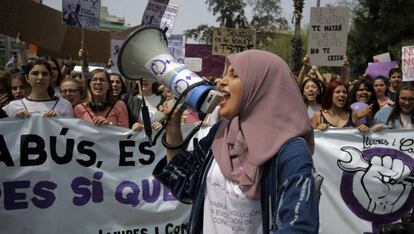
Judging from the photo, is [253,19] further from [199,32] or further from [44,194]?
[44,194]

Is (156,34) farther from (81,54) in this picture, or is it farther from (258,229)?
(81,54)

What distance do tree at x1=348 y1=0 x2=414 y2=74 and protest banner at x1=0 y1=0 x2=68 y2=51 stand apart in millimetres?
25744

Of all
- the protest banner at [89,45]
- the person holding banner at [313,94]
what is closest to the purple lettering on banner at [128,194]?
the person holding banner at [313,94]

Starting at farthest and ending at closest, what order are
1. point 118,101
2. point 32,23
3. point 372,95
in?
point 32,23 < point 372,95 < point 118,101

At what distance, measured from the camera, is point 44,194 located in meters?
3.63

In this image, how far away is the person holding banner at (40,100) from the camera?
384 centimetres

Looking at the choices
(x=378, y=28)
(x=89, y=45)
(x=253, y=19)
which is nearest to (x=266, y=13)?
(x=253, y=19)

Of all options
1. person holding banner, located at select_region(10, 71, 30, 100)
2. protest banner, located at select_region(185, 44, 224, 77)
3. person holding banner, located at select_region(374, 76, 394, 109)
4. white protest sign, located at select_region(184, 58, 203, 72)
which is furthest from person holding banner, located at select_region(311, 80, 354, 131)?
protest banner, located at select_region(185, 44, 224, 77)

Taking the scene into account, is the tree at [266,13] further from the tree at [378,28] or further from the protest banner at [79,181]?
the protest banner at [79,181]

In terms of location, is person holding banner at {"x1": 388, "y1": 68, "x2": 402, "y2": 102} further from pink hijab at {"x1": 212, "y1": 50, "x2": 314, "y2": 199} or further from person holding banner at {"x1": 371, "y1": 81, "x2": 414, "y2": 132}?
pink hijab at {"x1": 212, "y1": 50, "x2": 314, "y2": 199}

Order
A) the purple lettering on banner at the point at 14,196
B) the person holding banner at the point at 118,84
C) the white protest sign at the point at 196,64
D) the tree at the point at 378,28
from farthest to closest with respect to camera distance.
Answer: the tree at the point at 378,28, the white protest sign at the point at 196,64, the person holding banner at the point at 118,84, the purple lettering on banner at the point at 14,196

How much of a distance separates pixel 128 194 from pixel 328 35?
414 centimetres

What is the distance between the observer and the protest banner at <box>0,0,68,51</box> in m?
6.82

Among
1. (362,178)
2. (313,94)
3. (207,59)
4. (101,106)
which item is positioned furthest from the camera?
(207,59)
